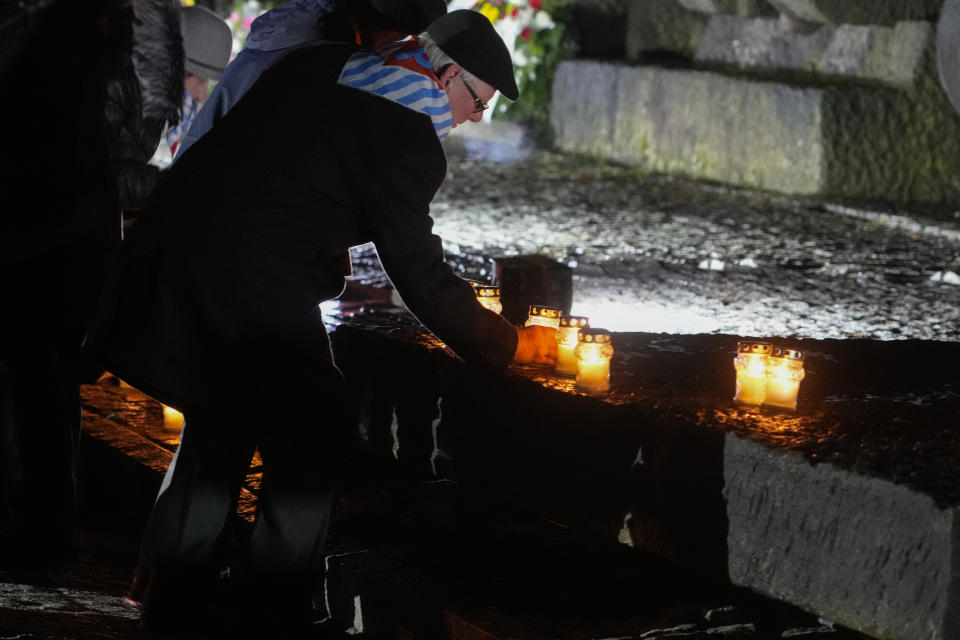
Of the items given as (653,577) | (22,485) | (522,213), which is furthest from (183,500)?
(522,213)

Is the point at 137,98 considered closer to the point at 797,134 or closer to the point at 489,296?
the point at 489,296

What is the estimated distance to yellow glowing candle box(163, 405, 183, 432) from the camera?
445 centimetres

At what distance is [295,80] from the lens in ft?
9.60

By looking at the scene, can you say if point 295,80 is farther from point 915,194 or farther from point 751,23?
point 751,23

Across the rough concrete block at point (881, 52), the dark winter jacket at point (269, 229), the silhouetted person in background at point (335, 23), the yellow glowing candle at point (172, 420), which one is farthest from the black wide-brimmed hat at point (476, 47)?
the rough concrete block at point (881, 52)

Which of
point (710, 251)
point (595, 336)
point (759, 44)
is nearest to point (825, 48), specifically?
point (759, 44)

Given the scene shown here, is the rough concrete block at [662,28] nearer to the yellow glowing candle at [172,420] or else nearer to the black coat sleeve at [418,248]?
the yellow glowing candle at [172,420]

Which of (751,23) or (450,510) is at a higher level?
(751,23)

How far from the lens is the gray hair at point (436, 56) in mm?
2947

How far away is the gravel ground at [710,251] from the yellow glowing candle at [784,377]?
6.05 feet

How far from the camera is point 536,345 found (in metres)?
3.65

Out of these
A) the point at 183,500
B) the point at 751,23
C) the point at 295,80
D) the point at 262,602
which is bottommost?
the point at 262,602

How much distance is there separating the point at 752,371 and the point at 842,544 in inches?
24.0

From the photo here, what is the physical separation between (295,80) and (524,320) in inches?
57.3
